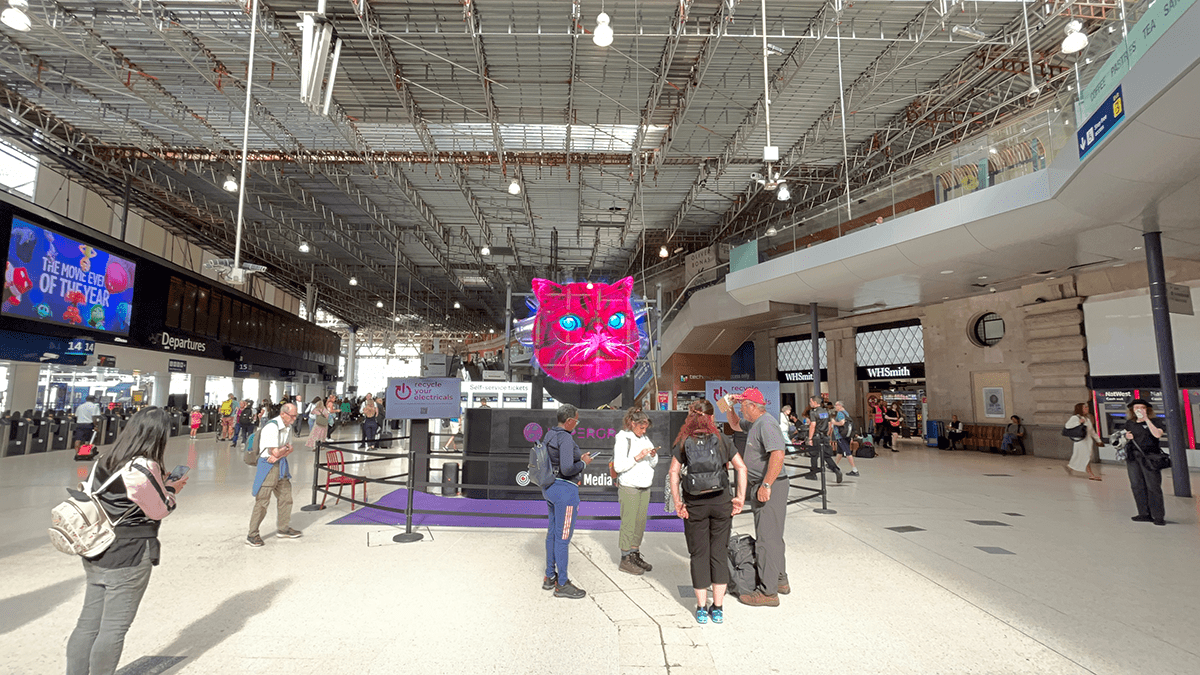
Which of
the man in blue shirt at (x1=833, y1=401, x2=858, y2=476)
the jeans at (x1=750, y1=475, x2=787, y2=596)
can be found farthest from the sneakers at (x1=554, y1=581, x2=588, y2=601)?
the man in blue shirt at (x1=833, y1=401, x2=858, y2=476)

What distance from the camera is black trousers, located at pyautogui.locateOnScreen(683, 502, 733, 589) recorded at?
364 cm

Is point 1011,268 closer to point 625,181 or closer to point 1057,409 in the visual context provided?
point 1057,409

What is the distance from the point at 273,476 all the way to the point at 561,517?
140 inches

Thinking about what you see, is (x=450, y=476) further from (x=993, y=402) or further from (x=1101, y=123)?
(x=993, y=402)

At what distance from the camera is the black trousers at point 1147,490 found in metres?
6.51

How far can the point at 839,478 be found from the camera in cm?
980

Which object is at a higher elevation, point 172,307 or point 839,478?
point 172,307

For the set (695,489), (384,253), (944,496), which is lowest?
(944,496)

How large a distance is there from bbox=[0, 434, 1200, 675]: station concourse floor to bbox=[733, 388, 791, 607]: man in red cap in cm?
20

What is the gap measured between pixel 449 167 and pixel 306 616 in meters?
13.6

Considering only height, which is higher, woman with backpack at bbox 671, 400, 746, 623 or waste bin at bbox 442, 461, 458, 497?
woman with backpack at bbox 671, 400, 746, 623

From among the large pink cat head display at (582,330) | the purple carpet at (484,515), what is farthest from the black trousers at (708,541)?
the large pink cat head display at (582,330)

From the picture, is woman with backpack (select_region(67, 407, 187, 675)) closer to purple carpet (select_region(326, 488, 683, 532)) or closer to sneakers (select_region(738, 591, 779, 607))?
purple carpet (select_region(326, 488, 683, 532))

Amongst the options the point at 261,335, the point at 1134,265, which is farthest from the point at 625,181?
the point at 261,335
